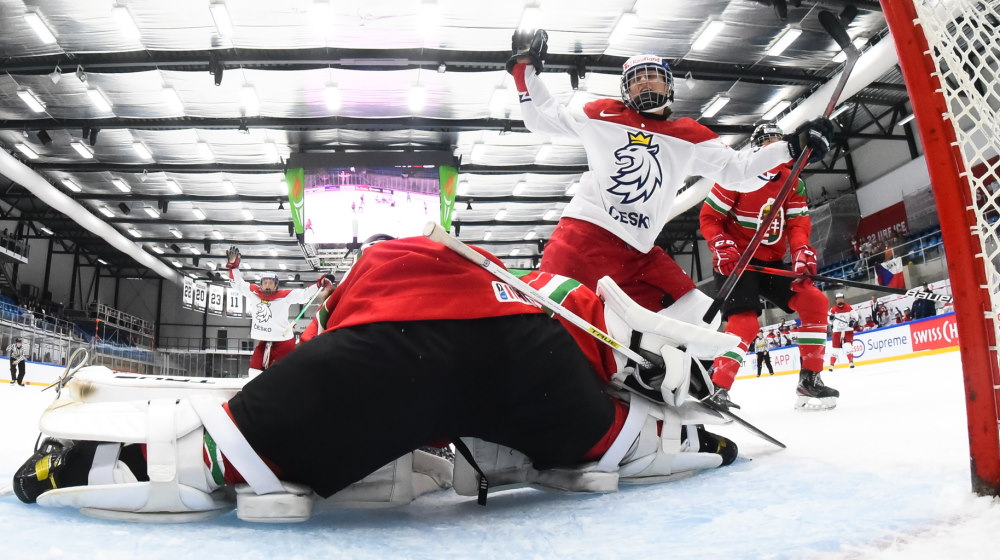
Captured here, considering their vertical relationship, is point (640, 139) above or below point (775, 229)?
above

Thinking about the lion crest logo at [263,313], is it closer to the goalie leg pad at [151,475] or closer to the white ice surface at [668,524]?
the white ice surface at [668,524]

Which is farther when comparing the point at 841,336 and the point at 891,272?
the point at 891,272

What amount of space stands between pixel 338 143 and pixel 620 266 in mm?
10600

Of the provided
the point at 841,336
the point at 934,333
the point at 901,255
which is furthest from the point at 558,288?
the point at 901,255

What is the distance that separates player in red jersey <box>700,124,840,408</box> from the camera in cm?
290

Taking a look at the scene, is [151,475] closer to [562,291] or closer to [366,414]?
[366,414]

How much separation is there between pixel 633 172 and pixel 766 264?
120cm

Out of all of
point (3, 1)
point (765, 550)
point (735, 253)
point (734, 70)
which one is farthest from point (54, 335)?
point (765, 550)

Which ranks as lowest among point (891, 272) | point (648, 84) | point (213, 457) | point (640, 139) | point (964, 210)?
point (213, 457)

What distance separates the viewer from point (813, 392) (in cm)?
282

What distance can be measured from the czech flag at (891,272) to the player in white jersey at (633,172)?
10169 mm

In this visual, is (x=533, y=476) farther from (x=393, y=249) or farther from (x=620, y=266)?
(x=620, y=266)

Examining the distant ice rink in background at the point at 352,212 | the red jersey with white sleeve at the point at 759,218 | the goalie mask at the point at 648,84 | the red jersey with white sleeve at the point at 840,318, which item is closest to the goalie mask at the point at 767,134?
the red jersey with white sleeve at the point at 759,218

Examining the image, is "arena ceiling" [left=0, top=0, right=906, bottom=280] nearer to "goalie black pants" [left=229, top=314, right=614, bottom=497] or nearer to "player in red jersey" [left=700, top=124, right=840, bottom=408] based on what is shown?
"player in red jersey" [left=700, top=124, right=840, bottom=408]
